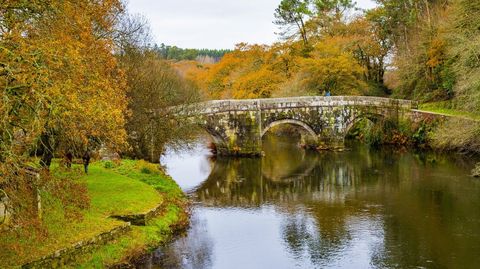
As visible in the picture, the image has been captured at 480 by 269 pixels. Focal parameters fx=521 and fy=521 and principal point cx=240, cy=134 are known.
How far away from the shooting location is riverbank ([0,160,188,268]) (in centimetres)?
1330

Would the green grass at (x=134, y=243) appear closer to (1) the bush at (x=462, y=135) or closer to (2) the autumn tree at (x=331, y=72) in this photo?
(1) the bush at (x=462, y=135)

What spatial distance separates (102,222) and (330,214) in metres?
10.1

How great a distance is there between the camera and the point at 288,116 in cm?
4106

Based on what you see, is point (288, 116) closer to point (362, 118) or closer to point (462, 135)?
point (362, 118)

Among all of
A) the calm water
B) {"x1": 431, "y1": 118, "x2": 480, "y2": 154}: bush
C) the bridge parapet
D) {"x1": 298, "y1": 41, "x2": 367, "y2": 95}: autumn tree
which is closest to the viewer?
the calm water

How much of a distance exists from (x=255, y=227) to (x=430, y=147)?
81.1 ft

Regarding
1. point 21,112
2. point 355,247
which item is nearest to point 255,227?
point 355,247

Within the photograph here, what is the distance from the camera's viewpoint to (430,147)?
41.2 m

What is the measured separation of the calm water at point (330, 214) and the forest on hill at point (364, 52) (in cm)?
1015

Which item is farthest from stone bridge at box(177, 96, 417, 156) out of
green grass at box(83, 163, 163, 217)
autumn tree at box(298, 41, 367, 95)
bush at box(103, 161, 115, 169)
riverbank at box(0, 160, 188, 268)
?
green grass at box(83, 163, 163, 217)

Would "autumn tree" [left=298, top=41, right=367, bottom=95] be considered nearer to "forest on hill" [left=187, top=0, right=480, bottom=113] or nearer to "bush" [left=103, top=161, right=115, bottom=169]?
"forest on hill" [left=187, top=0, right=480, bottom=113]

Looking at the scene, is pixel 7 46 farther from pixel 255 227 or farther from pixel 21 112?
pixel 255 227

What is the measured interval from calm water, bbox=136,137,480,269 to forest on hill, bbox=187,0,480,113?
33.3ft

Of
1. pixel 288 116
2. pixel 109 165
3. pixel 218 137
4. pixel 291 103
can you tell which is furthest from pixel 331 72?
pixel 109 165
